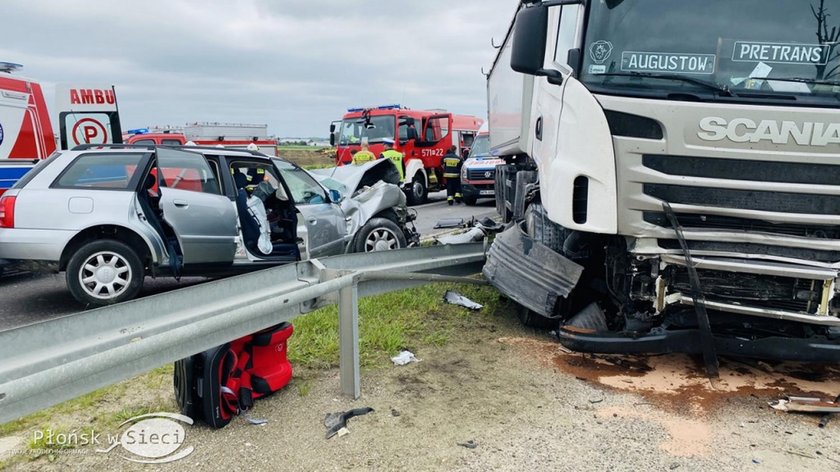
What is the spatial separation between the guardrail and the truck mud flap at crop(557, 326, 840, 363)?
4.41ft

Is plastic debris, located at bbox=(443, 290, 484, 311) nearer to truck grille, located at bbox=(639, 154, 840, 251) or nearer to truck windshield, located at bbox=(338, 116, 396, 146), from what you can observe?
truck grille, located at bbox=(639, 154, 840, 251)

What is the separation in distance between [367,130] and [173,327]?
14421 millimetres

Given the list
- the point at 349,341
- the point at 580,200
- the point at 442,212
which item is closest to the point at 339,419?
the point at 349,341

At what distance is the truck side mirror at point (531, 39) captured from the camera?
384 cm

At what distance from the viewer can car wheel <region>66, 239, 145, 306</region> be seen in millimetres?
5480

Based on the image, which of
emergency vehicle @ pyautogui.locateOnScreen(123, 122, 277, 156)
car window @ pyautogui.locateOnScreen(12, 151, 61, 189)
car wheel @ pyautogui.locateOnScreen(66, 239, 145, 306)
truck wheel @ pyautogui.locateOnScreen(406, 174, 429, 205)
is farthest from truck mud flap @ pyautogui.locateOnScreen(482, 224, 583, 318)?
emergency vehicle @ pyautogui.locateOnScreen(123, 122, 277, 156)

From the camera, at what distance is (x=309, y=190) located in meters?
7.05

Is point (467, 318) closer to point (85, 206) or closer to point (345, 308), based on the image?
point (345, 308)

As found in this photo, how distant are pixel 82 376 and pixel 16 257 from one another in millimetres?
4548

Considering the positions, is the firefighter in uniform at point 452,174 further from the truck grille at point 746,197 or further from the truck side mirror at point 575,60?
the truck grille at point 746,197

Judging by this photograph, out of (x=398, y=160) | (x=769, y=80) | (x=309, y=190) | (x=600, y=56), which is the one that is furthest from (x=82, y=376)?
(x=398, y=160)

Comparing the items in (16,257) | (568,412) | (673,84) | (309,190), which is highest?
(673,84)

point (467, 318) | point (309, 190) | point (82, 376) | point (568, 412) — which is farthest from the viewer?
point (309, 190)

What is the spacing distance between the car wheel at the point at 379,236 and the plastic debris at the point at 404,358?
3404mm
